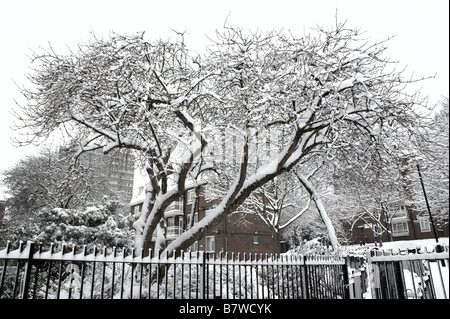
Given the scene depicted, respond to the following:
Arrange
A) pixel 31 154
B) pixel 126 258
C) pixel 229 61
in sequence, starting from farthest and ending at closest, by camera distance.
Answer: pixel 31 154 < pixel 229 61 < pixel 126 258

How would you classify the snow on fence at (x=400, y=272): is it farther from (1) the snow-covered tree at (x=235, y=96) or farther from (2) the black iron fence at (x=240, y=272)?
(1) the snow-covered tree at (x=235, y=96)

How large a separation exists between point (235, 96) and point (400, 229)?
40.0 metres

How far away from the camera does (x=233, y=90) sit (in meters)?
9.98

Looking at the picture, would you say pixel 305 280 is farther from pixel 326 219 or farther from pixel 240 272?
pixel 326 219

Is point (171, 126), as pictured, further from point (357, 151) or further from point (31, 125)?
point (357, 151)

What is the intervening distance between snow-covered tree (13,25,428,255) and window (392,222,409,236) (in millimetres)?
36557

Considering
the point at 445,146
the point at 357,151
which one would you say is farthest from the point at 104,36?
the point at 445,146

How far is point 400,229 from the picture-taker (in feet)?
132

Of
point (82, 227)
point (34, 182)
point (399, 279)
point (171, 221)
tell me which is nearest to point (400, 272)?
point (399, 279)

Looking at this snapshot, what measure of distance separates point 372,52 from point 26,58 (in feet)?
34.7

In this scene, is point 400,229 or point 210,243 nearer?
point 210,243

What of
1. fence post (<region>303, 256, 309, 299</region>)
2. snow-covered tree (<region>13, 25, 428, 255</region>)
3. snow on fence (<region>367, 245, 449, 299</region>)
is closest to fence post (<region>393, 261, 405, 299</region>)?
snow on fence (<region>367, 245, 449, 299</region>)

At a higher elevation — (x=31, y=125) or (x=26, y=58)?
(x=26, y=58)

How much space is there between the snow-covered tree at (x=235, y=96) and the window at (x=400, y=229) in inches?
1439
